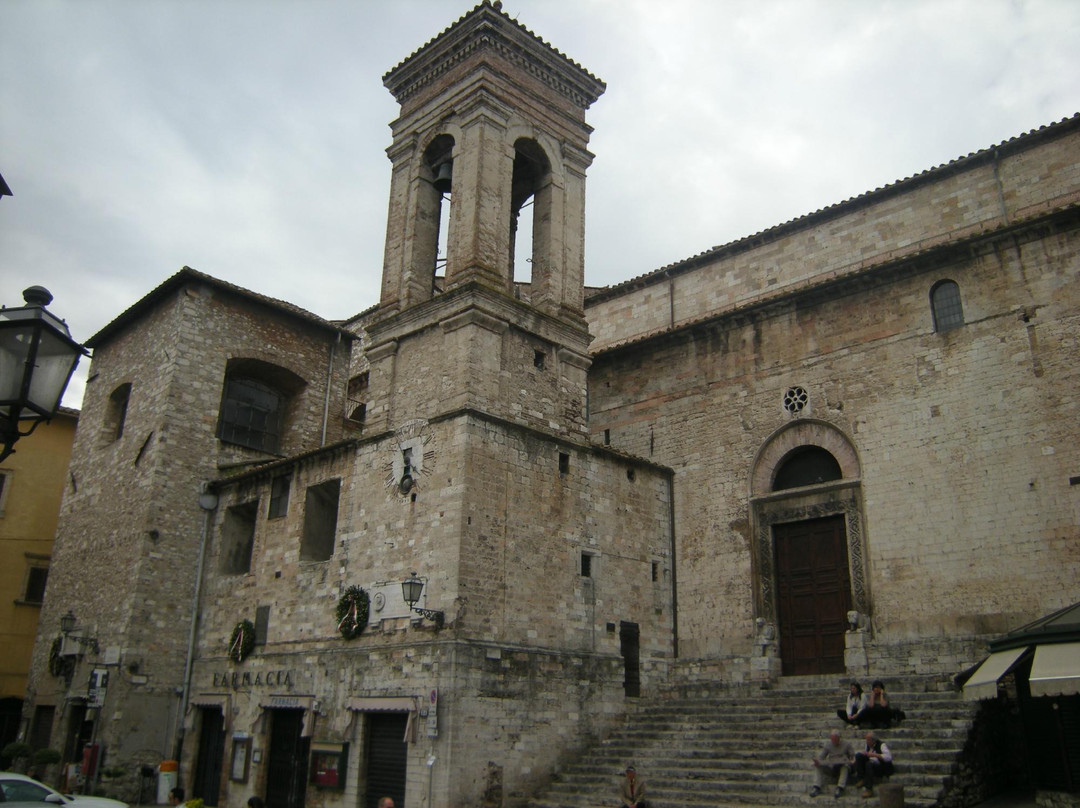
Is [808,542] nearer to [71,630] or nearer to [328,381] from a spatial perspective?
[328,381]

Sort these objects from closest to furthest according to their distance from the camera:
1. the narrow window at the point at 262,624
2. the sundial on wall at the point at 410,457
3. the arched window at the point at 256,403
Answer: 1. the sundial on wall at the point at 410,457
2. the narrow window at the point at 262,624
3. the arched window at the point at 256,403

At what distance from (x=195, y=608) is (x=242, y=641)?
2286 mm

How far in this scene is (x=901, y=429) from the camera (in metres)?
16.0

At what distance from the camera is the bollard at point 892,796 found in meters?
10.4

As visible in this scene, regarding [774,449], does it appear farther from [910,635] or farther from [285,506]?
[285,506]

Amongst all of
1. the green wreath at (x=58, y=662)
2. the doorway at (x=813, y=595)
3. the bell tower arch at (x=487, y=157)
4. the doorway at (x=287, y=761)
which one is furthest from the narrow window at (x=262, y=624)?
the doorway at (x=813, y=595)

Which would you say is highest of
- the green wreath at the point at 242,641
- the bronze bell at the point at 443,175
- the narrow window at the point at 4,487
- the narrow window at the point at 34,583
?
the bronze bell at the point at 443,175

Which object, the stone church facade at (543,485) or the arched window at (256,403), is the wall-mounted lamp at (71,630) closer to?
the stone church facade at (543,485)

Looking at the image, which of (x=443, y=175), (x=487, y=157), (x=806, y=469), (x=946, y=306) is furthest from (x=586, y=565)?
(x=443, y=175)

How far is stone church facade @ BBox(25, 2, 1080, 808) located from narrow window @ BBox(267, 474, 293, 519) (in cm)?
9

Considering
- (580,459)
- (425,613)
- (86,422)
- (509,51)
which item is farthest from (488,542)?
(86,422)

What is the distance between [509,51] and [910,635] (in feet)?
44.1

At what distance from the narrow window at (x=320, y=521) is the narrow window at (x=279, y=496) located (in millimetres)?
768

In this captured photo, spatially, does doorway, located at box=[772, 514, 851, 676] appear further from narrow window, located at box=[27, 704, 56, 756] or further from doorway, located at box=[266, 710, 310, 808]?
narrow window, located at box=[27, 704, 56, 756]
